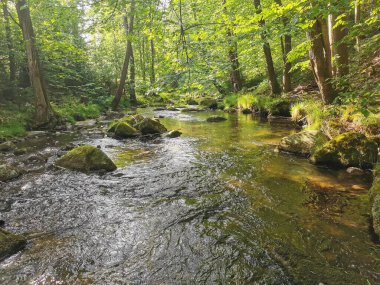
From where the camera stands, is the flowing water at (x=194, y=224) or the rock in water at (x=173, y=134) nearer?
the flowing water at (x=194, y=224)

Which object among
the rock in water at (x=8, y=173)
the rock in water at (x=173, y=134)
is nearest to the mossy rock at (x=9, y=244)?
the rock in water at (x=8, y=173)

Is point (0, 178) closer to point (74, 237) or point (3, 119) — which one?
point (74, 237)

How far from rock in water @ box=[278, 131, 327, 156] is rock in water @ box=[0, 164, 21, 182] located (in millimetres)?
7096

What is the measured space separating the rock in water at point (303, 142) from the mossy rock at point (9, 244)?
685cm

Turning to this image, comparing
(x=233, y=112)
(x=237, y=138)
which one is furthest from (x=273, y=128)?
(x=233, y=112)

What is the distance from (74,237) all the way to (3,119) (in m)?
10.1

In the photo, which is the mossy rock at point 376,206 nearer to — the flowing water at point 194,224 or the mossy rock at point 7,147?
the flowing water at point 194,224

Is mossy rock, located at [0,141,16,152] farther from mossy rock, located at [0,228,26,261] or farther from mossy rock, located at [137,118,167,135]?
mossy rock, located at [0,228,26,261]

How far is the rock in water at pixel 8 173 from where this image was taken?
6.77 metres

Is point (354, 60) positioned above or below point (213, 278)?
above

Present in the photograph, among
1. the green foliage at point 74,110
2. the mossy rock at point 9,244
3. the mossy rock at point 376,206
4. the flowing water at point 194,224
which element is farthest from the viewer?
the green foliage at point 74,110

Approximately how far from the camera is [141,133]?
12500 mm

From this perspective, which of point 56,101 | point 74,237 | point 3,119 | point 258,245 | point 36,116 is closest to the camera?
point 258,245

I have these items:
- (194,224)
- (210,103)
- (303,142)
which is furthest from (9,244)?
(210,103)
